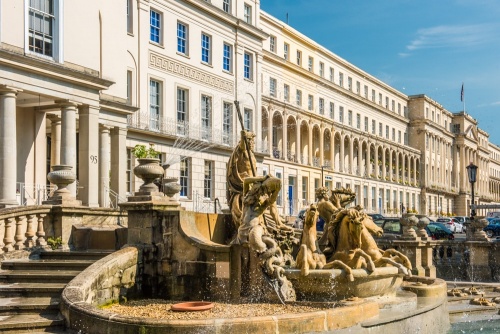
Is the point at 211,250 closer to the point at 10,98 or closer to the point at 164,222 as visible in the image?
the point at 164,222

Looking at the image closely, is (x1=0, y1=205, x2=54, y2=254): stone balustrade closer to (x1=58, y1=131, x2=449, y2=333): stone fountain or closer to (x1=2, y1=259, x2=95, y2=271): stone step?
(x1=2, y1=259, x2=95, y2=271): stone step

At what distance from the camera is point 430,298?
12641 mm

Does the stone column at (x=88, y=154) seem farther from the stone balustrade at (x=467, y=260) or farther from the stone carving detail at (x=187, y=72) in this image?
the stone balustrade at (x=467, y=260)

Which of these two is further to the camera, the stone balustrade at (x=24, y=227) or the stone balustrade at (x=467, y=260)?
the stone balustrade at (x=467, y=260)

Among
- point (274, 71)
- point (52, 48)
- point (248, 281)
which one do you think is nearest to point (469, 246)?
point (248, 281)

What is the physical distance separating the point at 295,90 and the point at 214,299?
148ft

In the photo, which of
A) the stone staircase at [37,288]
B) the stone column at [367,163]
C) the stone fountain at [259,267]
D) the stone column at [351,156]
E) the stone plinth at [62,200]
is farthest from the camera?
the stone column at [367,163]

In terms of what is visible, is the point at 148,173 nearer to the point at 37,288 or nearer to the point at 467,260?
the point at 37,288

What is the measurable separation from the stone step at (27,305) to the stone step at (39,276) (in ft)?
2.23

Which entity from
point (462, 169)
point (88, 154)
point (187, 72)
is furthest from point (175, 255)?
point (462, 169)

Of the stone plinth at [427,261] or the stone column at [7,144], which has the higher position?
the stone column at [7,144]

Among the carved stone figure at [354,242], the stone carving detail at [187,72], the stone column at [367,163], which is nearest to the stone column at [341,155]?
the stone column at [367,163]

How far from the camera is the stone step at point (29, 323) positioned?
8.84 meters

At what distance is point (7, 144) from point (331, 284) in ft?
41.5
